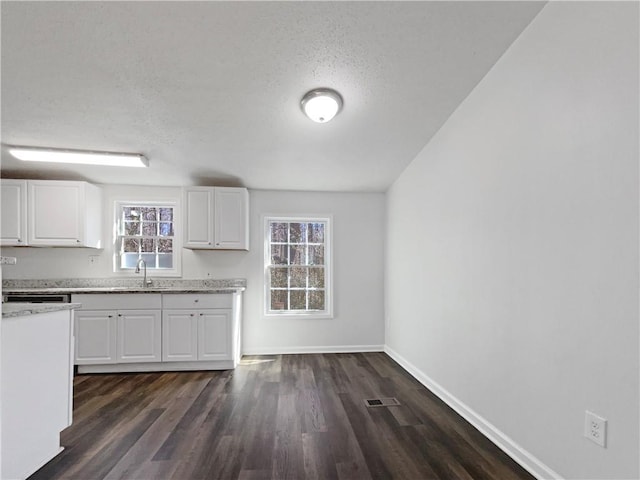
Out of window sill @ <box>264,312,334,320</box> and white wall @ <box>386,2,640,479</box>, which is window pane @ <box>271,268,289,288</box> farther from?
white wall @ <box>386,2,640,479</box>

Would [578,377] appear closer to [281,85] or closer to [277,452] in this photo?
[277,452]

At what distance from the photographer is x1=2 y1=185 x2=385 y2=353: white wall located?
4133mm

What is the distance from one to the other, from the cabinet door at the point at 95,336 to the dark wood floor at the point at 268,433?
28cm

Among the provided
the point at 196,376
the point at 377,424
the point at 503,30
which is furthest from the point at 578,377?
the point at 196,376

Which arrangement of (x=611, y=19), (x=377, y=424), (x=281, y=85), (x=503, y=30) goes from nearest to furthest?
(x=611, y=19), (x=503, y=30), (x=377, y=424), (x=281, y=85)

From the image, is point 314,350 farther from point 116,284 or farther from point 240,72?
point 240,72

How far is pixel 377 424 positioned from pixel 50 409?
2.03 m

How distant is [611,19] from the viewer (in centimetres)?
137

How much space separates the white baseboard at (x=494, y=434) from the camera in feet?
5.54

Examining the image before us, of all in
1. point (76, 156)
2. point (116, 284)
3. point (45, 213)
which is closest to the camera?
point (76, 156)

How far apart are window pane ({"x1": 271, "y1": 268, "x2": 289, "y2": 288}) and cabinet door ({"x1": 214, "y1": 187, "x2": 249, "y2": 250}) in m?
0.62

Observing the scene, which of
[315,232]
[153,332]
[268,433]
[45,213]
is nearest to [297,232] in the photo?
[315,232]

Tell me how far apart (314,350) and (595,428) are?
325 cm

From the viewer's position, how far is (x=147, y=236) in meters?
4.25
